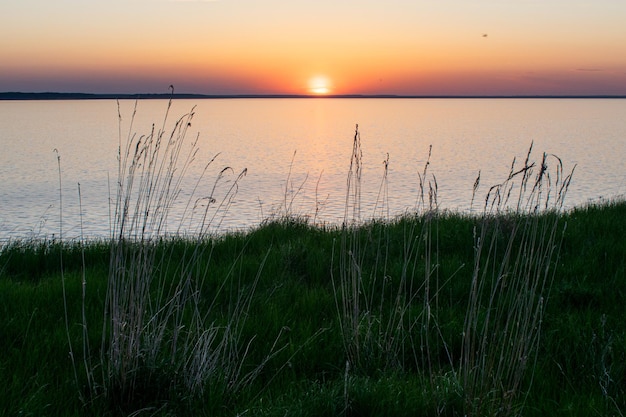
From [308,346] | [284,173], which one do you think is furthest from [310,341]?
[284,173]

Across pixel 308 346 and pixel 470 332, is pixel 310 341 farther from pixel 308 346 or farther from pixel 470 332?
Answer: pixel 470 332

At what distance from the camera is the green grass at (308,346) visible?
3.58 metres

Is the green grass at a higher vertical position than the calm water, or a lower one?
higher

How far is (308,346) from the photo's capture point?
15.0ft

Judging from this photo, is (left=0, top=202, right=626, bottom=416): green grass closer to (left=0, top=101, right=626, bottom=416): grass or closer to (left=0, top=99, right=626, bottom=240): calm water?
(left=0, top=101, right=626, bottom=416): grass

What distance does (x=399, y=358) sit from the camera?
458 centimetres

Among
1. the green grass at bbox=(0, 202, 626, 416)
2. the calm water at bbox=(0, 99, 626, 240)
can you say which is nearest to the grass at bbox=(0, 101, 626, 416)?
the green grass at bbox=(0, 202, 626, 416)

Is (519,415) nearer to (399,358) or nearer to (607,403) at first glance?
(607,403)

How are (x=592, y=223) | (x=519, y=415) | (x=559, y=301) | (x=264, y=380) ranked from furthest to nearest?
(x=592, y=223)
(x=559, y=301)
(x=264, y=380)
(x=519, y=415)

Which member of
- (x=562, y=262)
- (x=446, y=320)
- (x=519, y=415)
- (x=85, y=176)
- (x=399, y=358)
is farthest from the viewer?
(x=85, y=176)

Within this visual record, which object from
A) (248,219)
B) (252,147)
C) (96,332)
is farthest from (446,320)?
(252,147)

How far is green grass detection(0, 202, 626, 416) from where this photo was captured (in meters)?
3.58

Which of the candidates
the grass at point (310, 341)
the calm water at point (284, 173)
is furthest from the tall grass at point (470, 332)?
the calm water at point (284, 173)

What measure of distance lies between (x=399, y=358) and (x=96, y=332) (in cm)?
242
